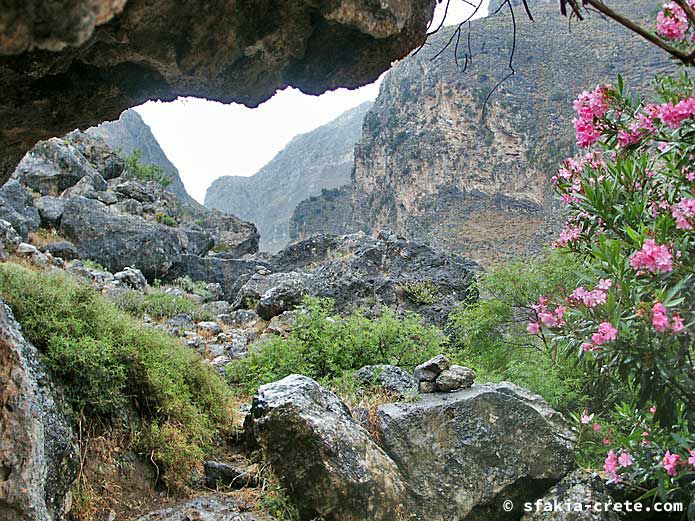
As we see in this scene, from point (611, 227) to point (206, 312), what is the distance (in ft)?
29.6

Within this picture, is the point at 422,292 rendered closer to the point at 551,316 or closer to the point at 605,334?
the point at 551,316

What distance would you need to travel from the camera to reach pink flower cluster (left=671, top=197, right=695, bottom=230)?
9.61 feet

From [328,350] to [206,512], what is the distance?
3542 mm

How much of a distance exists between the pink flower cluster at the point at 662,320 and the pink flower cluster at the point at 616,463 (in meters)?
1.09

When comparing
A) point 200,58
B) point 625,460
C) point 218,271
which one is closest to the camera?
point 200,58

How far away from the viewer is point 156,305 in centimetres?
1040

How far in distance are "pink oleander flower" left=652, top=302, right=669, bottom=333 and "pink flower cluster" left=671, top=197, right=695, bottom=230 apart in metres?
0.46

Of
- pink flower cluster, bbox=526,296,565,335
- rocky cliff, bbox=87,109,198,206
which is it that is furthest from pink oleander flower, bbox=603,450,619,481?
rocky cliff, bbox=87,109,198,206

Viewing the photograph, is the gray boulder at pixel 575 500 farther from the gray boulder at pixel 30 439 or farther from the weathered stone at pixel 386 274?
the weathered stone at pixel 386 274

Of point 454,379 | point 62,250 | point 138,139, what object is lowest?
point 454,379

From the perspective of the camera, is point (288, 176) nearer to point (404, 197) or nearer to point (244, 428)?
point (404, 197)

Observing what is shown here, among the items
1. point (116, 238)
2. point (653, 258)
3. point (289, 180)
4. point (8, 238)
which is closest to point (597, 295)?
point (653, 258)

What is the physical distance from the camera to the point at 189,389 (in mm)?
4910

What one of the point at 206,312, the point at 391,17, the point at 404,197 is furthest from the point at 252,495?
the point at 404,197
